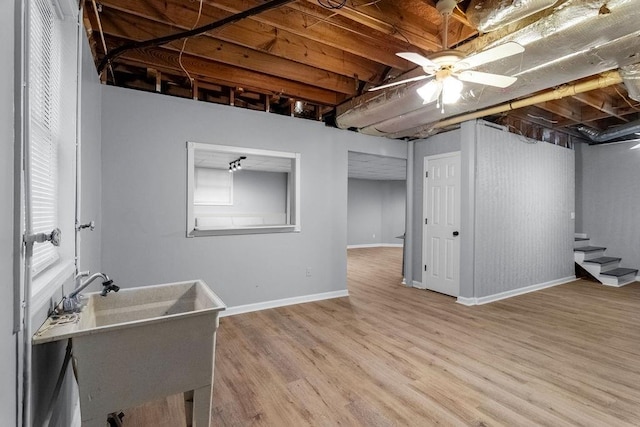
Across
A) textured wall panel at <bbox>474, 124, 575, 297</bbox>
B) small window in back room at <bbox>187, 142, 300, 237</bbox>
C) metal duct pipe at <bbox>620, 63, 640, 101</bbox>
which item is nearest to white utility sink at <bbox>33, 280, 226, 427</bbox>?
metal duct pipe at <bbox>620, 63, 640, 101</bbox>

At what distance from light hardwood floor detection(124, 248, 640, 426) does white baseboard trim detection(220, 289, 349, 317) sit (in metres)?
0.11

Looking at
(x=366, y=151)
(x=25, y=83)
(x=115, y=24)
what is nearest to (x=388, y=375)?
(x=25, y=83)

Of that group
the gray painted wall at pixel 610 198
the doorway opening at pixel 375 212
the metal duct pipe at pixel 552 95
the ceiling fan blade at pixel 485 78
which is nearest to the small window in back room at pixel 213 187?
the doorway opening at pixel 375 212

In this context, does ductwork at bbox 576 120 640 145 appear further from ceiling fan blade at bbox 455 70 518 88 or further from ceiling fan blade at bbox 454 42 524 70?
ceiling fan blade at bbox 454 42 524 70

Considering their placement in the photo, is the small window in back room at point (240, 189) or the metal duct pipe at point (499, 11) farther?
the small window in back room at point (240, 189)

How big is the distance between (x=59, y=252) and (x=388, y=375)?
230 cm

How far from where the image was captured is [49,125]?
5.03ft

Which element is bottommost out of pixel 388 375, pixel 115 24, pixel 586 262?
pixel 388 375

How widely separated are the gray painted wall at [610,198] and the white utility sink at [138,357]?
748cm

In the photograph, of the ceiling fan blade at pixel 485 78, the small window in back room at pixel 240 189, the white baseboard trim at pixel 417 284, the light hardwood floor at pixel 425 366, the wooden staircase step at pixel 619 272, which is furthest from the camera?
the small window in back room at pixel 240 189

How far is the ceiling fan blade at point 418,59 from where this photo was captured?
2.01 meters

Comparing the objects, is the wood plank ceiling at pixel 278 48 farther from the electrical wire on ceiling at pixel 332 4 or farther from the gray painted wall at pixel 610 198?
the gray painted wall at pixel 610 198

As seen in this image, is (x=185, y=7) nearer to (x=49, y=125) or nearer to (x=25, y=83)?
(x=49, y=125)

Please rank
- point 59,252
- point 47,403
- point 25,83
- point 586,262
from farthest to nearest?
1. point 586,262
2. point 59,252
3. point 47,403
4. point 25,83
